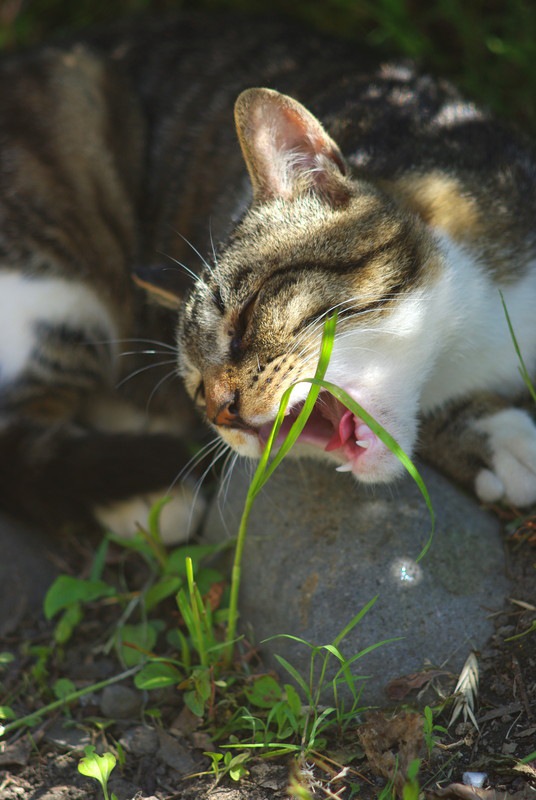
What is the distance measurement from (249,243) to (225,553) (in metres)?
0.86

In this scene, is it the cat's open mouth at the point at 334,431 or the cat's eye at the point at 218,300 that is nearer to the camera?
the cat's open mouth at the point at 334,431

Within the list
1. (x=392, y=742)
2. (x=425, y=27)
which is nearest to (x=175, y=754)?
(x=392, y=742)

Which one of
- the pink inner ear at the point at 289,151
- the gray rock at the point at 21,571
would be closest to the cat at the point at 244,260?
the pink inner ear at the point at 289,151

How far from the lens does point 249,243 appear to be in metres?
2.00

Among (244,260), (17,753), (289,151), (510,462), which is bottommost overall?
(17,753)

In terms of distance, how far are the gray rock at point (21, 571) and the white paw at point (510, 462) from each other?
1.26 m

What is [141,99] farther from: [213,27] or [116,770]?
[116,770]

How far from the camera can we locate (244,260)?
6.46ft

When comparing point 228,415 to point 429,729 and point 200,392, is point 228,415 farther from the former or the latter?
point 429,729

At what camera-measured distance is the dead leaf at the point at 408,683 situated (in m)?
1.82

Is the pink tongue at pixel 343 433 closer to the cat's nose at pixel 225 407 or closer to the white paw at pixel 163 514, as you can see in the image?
the cat's nose at pixel 225 407

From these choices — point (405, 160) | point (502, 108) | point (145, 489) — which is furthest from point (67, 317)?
point (502, 108)

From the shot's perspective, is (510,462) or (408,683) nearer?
(408,683)

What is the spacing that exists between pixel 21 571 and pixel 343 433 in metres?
1.15
